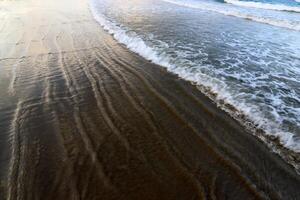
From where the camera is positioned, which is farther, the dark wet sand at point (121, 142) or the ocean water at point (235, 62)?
the ocean water at point (235, 62)

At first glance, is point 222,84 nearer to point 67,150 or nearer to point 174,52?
point 174,52

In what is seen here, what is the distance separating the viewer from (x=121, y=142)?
475 cm

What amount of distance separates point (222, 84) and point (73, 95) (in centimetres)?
422

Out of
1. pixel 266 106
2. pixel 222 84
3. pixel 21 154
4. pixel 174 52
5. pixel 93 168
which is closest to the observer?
pixel 93 168

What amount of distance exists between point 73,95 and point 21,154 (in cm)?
235

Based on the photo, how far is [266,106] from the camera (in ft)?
20.2

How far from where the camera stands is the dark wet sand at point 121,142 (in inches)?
149

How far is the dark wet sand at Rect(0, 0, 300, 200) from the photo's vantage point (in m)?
3.79

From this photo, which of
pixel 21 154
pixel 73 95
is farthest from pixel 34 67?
pixel 21 154

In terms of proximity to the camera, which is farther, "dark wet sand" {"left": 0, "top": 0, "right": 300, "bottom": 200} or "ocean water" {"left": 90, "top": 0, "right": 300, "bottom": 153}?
"ocean water" {"left": 90, "top": 0, "right": 300, "bottom": 153}

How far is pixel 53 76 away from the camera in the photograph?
750cm

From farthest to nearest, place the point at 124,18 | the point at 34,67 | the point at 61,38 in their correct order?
the point at 124,18 < the point at 61,38 < the point at 34,67

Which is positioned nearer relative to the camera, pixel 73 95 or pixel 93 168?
pixel 93 168

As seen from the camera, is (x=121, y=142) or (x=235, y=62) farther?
(x=235, y=62)
